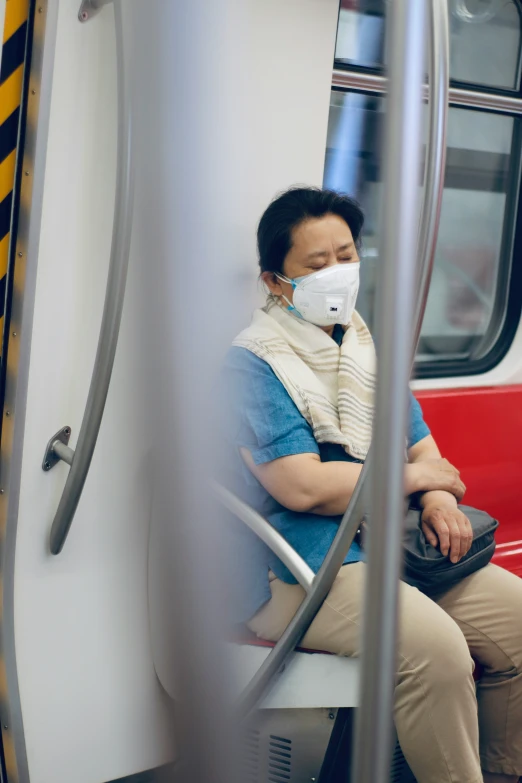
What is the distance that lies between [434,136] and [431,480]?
92 centimetres

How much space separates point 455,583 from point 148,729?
710mm

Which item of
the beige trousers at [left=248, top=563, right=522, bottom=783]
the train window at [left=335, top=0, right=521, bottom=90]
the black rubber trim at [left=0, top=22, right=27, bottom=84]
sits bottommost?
the beige trousers at [left=248, top=563, right=522, bottom=783]

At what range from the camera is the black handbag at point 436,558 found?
1520mm

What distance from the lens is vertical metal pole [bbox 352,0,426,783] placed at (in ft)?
1.94

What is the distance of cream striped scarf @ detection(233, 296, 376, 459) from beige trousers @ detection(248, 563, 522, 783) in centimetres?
27

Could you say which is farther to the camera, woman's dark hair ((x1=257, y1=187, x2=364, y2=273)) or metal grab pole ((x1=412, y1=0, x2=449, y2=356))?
woman's dark hair ((x1=257, y1=187, x2=364, y2=273))

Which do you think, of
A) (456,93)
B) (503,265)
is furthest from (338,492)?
(503,265)

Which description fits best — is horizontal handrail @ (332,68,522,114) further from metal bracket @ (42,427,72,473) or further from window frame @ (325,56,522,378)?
metal bracket @ (42,427,72,473)

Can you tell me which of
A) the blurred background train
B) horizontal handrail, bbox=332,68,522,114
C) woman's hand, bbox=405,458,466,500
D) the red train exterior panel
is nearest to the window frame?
horizontal handrail, bbox=332,68,522,114

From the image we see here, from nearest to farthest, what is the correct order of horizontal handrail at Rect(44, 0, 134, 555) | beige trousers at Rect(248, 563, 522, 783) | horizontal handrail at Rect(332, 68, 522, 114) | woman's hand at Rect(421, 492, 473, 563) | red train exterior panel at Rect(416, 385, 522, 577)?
1. horizontal handrail at Rect(44, 0, 134, 555)
2. beige trousers at Rect(248, 563, 522, 783)
3. woman's hand at Rect(421, 492, 473, 563)
4. horizontal handrail at Rect(332, 68, 522, 114)
5. red train exterior panel at Rect(416, 385, 522, 577)

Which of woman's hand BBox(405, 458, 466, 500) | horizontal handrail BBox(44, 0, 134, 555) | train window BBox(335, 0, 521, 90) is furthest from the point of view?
train window BBox(335, 0, 521, 90)

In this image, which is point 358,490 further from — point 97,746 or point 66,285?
point 97,746

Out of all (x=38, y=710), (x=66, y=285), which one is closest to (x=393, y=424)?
(x=66, y=285)

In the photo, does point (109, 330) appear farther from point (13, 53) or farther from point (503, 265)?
point (503, 265)
